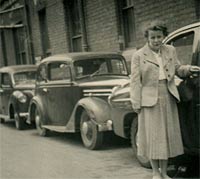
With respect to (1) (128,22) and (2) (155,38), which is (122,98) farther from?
(1) (128,22)

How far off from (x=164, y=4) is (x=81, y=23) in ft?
Answer: 15.7

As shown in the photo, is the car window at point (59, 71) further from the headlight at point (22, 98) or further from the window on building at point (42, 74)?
the headlight at point (22, 98)

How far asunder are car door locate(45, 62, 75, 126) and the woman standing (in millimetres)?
3792

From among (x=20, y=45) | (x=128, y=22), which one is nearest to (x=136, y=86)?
(x=128, y=22)

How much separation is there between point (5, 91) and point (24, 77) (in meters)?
0.66

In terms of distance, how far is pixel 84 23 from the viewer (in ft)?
50.1

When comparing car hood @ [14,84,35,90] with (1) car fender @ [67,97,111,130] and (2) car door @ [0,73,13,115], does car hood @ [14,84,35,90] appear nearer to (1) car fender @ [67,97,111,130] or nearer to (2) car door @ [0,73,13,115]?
(2) car door @ [0,73,13,115]

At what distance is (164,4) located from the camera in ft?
36.1

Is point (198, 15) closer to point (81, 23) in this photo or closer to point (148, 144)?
point (148, 144)

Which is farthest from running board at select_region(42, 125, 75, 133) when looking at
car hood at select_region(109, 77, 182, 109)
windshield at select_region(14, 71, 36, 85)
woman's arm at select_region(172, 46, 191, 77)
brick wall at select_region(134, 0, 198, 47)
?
woman's arm at select_region(172, 46, 191, 77)

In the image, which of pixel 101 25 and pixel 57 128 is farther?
pixel 101 25

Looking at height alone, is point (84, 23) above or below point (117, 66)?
above

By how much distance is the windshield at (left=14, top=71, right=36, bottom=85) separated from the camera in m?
13.4

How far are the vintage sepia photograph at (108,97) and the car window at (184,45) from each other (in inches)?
0.5
